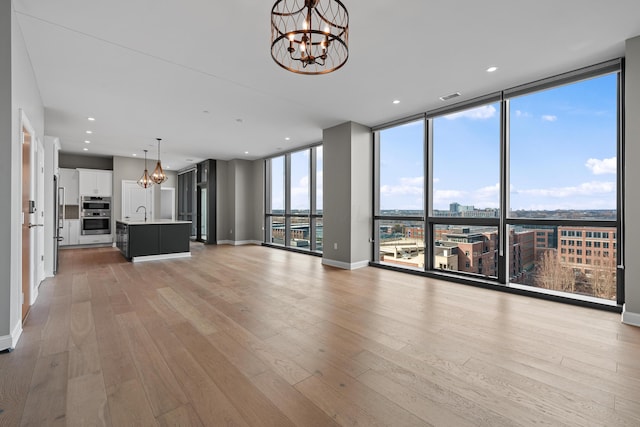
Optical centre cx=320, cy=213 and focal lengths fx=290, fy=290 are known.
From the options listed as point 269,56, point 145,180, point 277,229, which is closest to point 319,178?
point 277,229

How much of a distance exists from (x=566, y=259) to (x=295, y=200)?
613 cm

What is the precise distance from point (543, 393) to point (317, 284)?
3.07 m

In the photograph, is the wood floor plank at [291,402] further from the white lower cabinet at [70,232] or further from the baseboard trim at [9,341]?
the white lower cabinet at [70,232]

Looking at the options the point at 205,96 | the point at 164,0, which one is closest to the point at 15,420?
the point at 164,0

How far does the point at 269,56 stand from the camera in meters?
3.36

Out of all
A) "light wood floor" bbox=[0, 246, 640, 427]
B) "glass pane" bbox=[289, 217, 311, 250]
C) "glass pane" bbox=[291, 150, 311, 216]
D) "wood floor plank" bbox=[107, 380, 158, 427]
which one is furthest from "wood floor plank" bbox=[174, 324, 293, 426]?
"glass pane" bbox=[291, 150, 311, 216]

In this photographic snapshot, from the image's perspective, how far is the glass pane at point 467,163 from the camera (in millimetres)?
4406

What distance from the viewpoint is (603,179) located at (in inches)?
138

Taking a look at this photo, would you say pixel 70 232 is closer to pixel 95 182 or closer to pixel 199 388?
pixel 95 182

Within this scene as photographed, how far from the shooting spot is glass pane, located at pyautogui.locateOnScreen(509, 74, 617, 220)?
350 cm

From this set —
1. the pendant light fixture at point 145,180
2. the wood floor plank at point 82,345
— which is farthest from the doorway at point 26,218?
the pendant light fixture at point 145,180

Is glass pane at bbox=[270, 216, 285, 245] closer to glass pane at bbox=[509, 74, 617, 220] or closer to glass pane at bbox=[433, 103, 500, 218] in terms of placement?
glass pane at bbox=[433, 103, 500, 218]

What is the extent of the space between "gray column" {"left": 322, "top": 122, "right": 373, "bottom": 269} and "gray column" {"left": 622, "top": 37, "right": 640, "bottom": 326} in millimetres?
3708

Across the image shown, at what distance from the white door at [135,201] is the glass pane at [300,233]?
5.36 m
